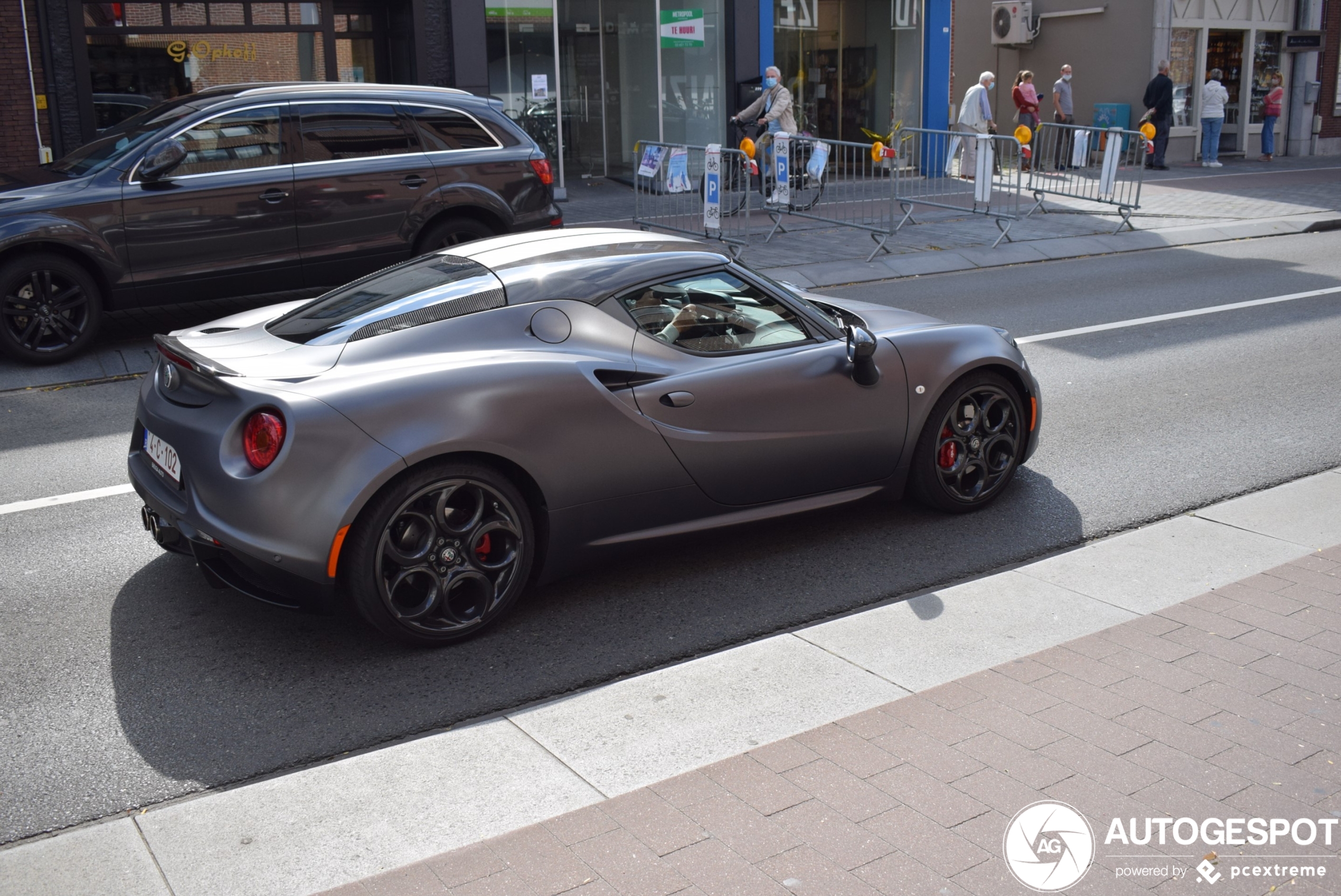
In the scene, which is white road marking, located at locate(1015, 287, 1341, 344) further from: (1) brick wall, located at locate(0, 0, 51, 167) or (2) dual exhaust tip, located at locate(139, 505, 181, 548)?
(1) brick wall, located at locate(0, 0, 51, 167)

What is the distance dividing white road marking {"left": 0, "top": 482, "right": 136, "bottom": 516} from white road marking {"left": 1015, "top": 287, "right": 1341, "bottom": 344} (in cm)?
660

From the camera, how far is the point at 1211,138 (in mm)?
26484

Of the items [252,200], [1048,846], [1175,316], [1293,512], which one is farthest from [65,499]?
[1175,316]

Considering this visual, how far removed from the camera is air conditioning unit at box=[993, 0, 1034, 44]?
2792 centimetres

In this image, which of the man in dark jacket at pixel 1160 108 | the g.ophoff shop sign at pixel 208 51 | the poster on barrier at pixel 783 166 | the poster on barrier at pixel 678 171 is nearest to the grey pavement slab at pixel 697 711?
the poster on barrier at pixel 678 171

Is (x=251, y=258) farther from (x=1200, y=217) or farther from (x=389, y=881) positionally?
(x=1200, y=217)

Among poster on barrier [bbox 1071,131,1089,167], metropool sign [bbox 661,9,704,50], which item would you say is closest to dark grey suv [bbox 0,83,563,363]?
poster on barrier [bbox 1071,131,1089,167]

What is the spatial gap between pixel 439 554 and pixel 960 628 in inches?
75.0

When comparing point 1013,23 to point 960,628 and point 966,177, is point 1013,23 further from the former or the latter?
point 960,628

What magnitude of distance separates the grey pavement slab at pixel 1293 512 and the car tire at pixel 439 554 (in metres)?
3.29

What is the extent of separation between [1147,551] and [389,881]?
3596mm

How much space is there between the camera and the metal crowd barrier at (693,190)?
44.8 ft

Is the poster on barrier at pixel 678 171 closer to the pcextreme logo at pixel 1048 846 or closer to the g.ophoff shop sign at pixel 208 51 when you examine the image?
the g.ophoff shop sign at pixel 208 51

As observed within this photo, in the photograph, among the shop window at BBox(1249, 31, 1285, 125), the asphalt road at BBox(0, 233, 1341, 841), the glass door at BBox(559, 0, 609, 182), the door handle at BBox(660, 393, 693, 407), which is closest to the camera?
the asphalt road at BBox(0, 233, 1341, 841)
